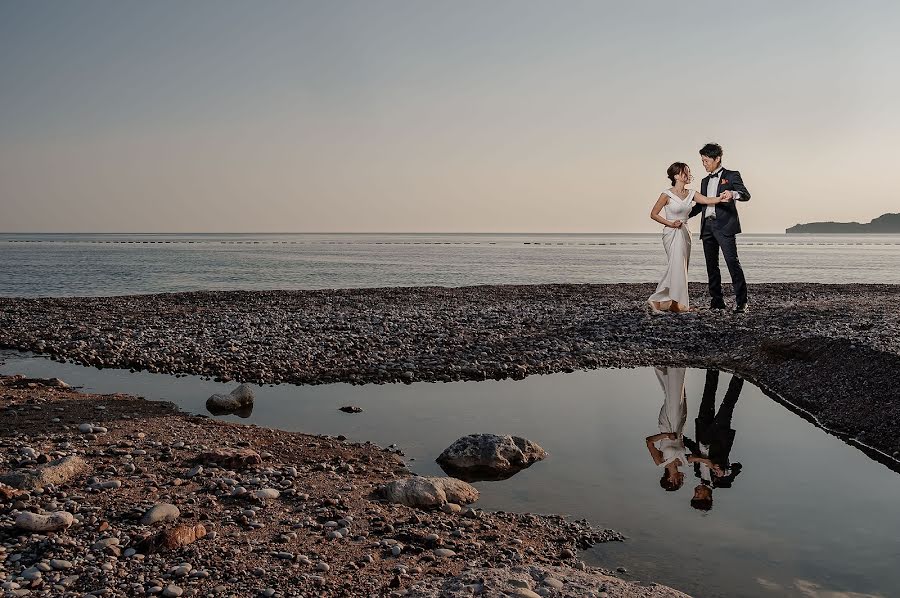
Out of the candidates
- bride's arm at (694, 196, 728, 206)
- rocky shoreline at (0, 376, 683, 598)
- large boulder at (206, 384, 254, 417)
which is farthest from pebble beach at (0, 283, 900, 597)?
bride's arm at (694, 196, 728, 206)

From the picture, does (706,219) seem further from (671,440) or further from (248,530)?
(248,530)

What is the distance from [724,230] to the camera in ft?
56.4

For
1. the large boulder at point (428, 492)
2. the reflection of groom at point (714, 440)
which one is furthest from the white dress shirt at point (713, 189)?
the large boulder at point (428, 492)

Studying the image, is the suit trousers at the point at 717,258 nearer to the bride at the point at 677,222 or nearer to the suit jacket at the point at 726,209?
the suit jacket at the point at 726,209

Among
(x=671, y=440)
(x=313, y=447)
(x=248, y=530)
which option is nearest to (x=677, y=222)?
(x=671, y=440)

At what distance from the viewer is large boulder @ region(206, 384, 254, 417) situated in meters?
10.3

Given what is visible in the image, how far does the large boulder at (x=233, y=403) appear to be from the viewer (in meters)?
10.3

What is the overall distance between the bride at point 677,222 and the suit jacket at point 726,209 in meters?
0.30

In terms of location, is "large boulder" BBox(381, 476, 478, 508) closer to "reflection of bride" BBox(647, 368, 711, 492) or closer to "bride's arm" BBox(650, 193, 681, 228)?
"reflection of bride" BBox(647, 368, 711, 492)

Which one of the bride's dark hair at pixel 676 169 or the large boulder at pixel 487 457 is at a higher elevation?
the bride's dark hair at pixel 676 169

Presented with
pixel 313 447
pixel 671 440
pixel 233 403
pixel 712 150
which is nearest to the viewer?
pixel 313 447

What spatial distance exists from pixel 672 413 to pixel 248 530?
21.3ft

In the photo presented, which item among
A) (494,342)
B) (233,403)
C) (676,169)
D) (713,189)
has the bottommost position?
(233,403)

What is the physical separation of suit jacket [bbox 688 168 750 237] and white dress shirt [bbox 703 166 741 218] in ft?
0.21
